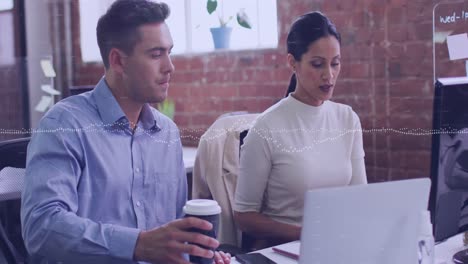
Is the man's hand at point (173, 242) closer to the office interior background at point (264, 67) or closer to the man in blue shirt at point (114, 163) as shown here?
the man in blue shirt at point (114, 163)

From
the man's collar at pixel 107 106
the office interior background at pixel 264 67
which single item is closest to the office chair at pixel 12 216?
the office interior background at pixel 264 67

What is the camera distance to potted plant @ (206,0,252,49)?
125cm

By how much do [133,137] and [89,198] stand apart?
0.51ft

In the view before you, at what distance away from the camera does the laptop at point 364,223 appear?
83 centimetres

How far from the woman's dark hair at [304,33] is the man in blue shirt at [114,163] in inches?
12.8

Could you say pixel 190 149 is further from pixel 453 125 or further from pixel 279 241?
pixel 453 125

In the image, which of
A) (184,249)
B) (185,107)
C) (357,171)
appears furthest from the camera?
(357,171)

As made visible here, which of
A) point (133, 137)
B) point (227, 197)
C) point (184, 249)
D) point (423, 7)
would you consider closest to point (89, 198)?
point (133, 137)

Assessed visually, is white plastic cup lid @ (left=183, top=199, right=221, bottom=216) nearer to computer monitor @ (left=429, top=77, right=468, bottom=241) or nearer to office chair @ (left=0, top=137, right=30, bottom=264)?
office chair @ (left=0, top=137, right=30, bottom=264)

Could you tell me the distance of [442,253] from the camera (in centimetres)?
131

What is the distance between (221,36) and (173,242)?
54 cm

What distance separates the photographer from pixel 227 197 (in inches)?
57.4

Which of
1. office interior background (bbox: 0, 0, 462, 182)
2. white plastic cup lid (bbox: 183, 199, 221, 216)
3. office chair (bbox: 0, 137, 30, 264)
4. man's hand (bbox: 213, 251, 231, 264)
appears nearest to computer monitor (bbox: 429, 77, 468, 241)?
office interior background (bbox: 0, 0, 462, 182)

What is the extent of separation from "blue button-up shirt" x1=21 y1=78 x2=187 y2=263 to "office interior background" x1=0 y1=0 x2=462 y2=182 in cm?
6
